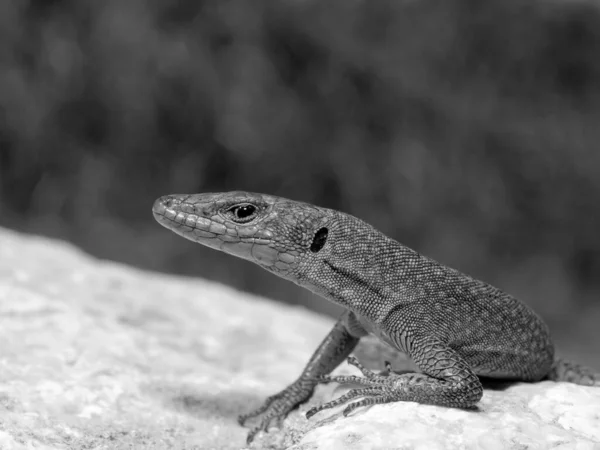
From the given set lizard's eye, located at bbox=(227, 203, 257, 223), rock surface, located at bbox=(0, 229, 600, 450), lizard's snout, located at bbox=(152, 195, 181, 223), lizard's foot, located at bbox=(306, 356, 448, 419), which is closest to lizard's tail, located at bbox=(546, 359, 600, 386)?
rock surface, located at bbox=(0, 229, 600, 450)

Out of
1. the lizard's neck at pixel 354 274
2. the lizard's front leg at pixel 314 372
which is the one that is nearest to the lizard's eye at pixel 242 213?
the lizard's neck at pixel 354 274

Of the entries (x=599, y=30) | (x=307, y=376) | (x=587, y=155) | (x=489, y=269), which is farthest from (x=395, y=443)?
(x=599, y=30)

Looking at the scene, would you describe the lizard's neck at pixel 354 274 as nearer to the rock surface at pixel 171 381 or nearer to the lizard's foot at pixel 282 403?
the rock surface at pixel 171 381

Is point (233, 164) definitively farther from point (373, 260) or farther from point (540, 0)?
point (373, 260)

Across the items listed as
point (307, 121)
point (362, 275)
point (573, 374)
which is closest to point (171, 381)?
point (362, 275)

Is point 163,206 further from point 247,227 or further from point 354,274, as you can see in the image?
point 354,274

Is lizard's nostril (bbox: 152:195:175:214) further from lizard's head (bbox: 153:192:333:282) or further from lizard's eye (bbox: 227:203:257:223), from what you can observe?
lizard's eye (bbox: 227:203:257:223)
